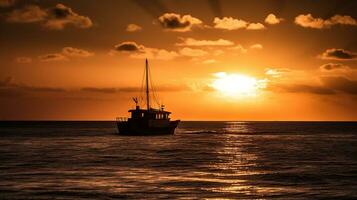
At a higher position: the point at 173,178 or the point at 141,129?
the point at 141,129

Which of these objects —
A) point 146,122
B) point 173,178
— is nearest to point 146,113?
point 146,122

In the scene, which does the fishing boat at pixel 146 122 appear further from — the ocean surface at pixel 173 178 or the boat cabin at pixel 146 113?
the ocean surface at pixel 173 178

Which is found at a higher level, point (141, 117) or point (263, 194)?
point (141, 117)

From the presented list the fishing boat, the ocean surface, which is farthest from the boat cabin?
the ocean surface

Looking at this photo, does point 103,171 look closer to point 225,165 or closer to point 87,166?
point 87,166

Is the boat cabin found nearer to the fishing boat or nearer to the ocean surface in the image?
the fishing boat

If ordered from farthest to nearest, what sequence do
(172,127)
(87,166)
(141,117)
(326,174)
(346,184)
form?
(172,127)
(141,117)
(87,166)
(326,174)
(346,184)

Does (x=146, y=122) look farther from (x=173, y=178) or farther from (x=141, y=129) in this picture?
(x=173, y=178)

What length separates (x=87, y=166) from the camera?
50.2 meters

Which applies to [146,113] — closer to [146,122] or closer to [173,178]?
[146,122]

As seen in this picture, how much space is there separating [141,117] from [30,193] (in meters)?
82.0

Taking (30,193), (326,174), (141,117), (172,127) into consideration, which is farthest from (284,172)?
(172,127)

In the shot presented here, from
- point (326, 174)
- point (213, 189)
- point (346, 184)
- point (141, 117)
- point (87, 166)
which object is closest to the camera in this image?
point (213, 189)

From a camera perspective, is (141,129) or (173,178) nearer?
(173,178)
